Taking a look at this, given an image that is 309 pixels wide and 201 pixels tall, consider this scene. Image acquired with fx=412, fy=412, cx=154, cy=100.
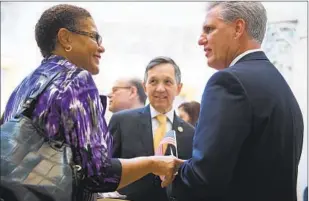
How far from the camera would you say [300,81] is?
9.55 feet

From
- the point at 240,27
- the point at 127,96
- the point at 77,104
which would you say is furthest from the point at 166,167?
the point at 127,96

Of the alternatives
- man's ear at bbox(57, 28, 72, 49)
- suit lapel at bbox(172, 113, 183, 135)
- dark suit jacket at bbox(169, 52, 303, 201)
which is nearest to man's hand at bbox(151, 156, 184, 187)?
dark suit jacket at bbox(169, 52, 303, 201)

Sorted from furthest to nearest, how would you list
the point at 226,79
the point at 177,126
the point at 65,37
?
the point at 177,126 → the point at 65,37 → the point at 226,79

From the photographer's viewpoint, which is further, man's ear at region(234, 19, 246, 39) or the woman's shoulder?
man's ear at region(234, 19, 246, 39)

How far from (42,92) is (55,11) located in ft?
1.05

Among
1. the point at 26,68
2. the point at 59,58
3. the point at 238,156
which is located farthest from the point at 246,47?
the point at 26,68

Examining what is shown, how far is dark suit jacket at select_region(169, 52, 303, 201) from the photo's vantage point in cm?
111

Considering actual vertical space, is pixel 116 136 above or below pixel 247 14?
below

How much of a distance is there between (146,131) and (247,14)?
0.81 metres

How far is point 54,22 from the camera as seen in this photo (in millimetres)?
1276

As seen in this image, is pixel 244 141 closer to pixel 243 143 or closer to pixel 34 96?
pixel 243 143

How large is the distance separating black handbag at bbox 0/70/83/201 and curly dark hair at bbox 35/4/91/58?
0.30 meters

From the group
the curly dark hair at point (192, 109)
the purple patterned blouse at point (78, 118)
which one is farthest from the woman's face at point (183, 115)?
the purple patterned blouse at point (78, 118)

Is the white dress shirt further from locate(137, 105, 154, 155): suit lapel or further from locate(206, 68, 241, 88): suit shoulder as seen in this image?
locate(206, 68, 241, 88): suit shoulder
